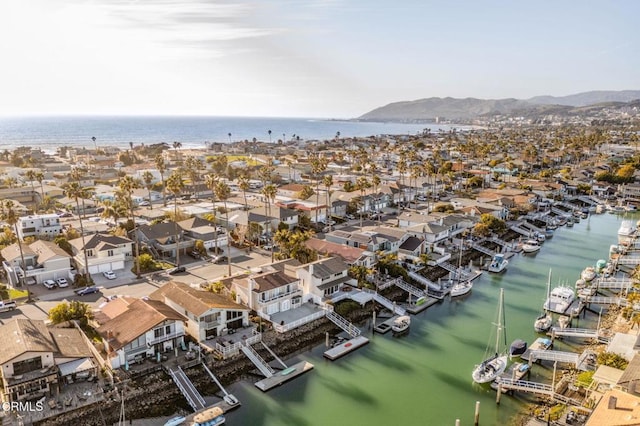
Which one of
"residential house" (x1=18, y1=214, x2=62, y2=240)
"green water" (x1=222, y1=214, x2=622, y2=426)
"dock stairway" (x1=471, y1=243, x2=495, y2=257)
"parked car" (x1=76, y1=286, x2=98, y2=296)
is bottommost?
"green water" (x1=222, y1=214, x2=622, y2=426)

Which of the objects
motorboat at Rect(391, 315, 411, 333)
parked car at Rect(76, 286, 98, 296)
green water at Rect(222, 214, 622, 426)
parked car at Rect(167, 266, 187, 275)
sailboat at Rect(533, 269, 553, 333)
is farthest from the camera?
parked car at Rect(167, 266, 187, 275)

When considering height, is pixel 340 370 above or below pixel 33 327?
below

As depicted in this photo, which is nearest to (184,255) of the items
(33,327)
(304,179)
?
(33,327)

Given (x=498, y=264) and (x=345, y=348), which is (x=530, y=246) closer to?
(x=498, y=264)

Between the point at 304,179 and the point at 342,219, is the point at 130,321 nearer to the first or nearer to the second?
the point at 342,219

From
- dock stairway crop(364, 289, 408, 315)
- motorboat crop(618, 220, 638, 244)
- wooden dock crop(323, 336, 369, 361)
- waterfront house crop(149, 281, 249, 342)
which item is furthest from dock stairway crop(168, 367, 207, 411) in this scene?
motorboat crop(618, 220, 638, 244)

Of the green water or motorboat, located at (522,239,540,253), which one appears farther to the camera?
motorboat, located at (522,239,540,253)

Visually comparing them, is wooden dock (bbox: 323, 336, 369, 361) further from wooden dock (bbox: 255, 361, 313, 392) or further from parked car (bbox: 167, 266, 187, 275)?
parked car (bbox: 167, 266, 187, 275)

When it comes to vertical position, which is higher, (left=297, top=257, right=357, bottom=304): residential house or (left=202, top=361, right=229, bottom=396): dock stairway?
(left=297, top=257, right=357, bottom=304): residential house
